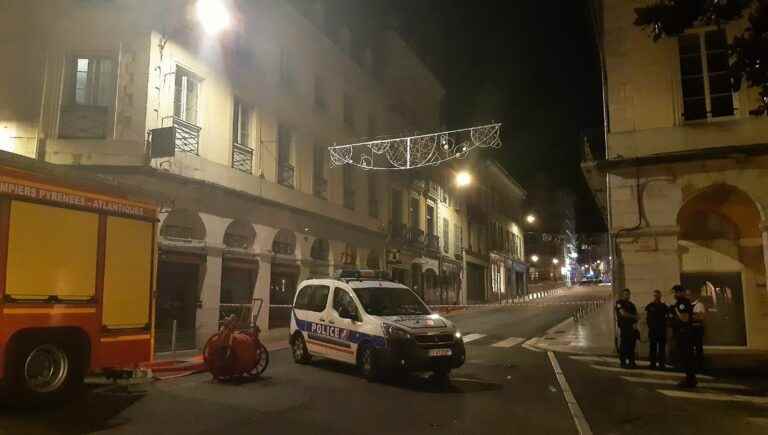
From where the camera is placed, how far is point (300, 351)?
12.7 metres

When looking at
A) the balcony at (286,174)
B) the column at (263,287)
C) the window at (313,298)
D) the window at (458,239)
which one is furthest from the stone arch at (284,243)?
the window at (458,239)

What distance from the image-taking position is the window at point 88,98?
15.6m

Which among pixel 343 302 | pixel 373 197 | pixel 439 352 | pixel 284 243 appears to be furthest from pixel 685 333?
pixel 373 197

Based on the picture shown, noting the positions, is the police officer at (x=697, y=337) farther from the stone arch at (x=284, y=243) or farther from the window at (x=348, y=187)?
the window at (x=348, y=187)

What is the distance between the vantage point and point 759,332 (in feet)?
47.6

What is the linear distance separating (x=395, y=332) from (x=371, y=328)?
1.96 feet

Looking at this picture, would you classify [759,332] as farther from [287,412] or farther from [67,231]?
[67,231]

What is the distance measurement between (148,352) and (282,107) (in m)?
14.2

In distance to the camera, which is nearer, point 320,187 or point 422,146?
point 422,146

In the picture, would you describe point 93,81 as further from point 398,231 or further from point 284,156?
point 398,231

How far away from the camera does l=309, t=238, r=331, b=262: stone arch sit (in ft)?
78.5

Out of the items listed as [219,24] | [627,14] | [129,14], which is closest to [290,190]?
[219,24]

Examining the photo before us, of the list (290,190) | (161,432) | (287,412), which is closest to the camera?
(161,432)

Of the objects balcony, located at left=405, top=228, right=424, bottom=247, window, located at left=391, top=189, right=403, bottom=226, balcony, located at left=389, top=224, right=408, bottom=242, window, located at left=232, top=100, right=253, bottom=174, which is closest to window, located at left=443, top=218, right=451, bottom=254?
balcony, located at left=405, top=228, right=424, bottom=247
